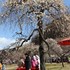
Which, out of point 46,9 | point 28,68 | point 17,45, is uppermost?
point 46,9

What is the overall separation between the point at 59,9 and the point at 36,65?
26.3ft

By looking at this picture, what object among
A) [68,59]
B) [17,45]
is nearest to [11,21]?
[17,45]

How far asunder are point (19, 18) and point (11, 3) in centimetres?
168

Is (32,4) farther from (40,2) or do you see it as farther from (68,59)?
(68,59)

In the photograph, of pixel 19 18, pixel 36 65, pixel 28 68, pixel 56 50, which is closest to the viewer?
pixel 28 68

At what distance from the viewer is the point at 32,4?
29859 millimetres

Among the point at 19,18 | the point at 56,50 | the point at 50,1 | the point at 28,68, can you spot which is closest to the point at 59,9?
the point at 50,1

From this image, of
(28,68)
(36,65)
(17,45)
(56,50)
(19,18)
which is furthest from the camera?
(56,50)

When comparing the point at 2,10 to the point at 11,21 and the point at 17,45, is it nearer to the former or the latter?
the point at 11,21

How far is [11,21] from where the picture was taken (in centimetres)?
2989

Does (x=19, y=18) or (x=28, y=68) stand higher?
(x=19, y=18)

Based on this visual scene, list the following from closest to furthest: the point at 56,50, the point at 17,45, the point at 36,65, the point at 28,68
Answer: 1. the point at 28,68
2. the point at 36,65
3. the point at 17,45
4. the point at 56,50

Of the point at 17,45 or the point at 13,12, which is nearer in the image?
the point at 13,12

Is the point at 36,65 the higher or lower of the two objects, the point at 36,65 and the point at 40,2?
the lower
